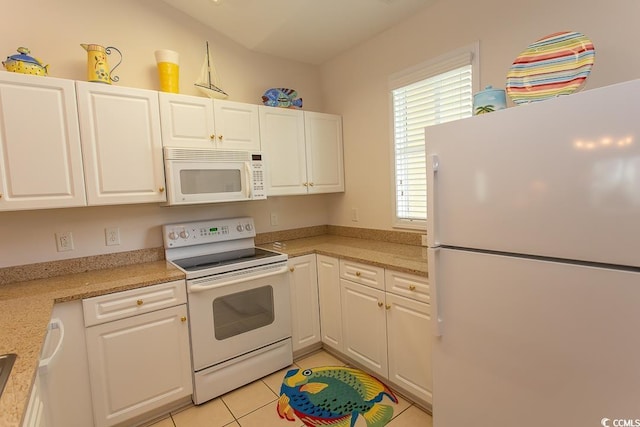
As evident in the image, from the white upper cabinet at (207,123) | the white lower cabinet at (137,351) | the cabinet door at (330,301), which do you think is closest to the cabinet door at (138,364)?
the white lower cabinet at (137,351)

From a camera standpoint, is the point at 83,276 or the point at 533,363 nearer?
the point at 533,363

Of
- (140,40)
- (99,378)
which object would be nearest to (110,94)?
(140,40)

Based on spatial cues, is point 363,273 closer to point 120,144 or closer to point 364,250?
point 364,250

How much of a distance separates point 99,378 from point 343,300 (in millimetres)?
1539

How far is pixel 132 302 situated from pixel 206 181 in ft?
2.94

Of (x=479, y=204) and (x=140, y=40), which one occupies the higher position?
(x=140, y=40)

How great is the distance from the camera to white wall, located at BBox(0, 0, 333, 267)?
1888mm

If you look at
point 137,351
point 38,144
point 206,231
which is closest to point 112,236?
point 206,231

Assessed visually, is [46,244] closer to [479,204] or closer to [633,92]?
[479,204]

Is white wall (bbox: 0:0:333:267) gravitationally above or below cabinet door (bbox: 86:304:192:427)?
above

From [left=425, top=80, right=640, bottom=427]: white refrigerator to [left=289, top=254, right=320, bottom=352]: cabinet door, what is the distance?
3.92ft

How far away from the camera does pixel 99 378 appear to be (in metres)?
1.70

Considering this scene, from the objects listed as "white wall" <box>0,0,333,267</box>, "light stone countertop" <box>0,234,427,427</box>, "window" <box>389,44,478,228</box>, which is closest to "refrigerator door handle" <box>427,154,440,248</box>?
"light stone countertop" <box>0,234,427,427</box>

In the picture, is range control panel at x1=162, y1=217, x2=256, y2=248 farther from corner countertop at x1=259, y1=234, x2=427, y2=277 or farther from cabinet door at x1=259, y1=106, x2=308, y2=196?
cabinet door at x1=259, y1=106, x2=308, y2=196
